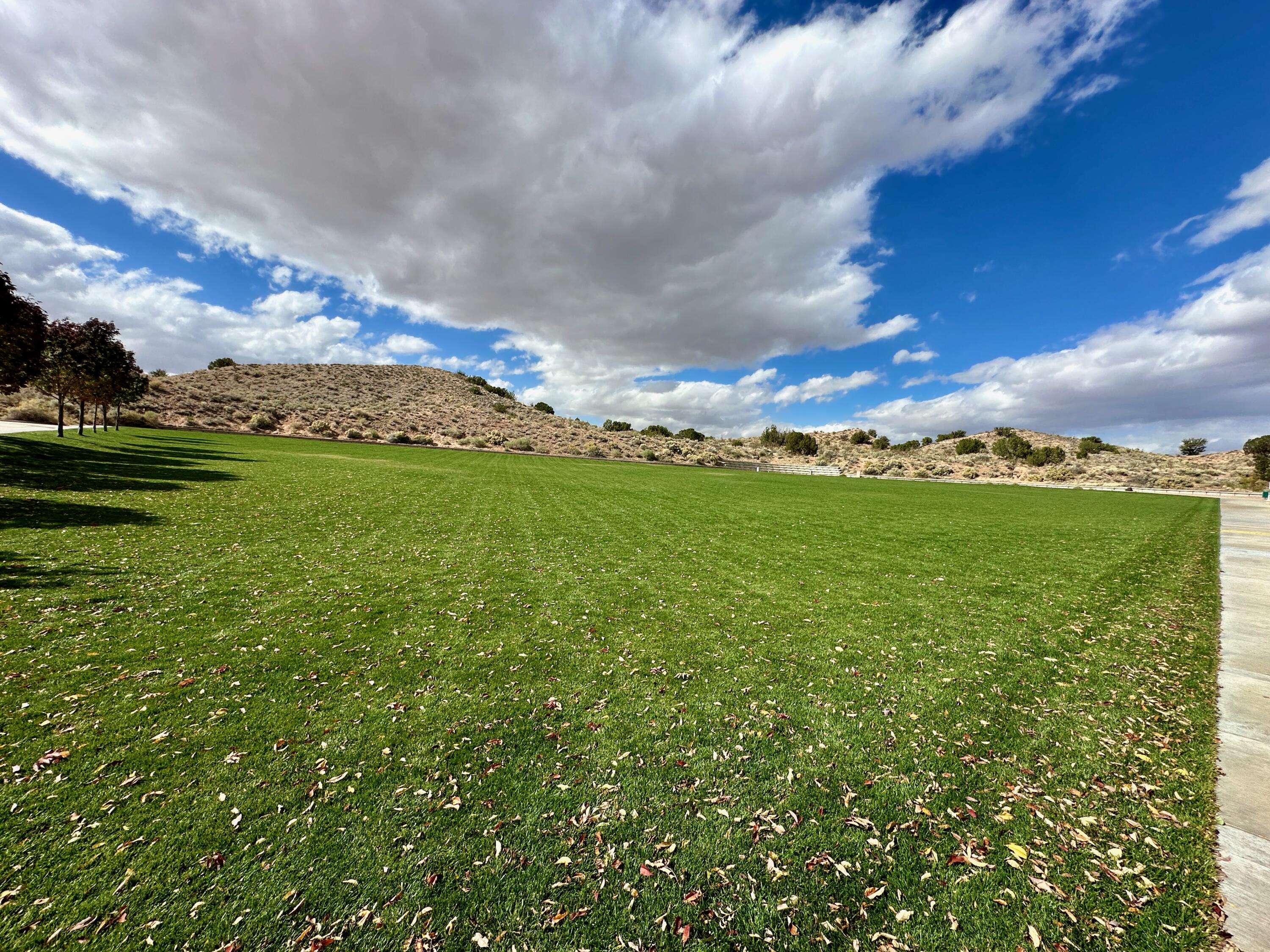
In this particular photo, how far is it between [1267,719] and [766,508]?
18324 mm

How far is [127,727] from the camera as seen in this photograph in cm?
481

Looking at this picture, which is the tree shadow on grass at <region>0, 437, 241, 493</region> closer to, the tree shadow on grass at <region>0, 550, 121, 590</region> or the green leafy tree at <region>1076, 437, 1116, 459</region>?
the tree shadow on grass at <region>0, 550, 121, 590</region>

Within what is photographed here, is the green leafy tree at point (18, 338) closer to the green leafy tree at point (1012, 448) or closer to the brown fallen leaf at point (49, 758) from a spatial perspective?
the brown fallen leaf at point (49, 758)

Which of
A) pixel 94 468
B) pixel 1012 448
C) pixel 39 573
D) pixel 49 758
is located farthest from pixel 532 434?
pixel 1012 448

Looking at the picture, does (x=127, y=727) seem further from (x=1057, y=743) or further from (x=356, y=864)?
(x=1057, y=743)

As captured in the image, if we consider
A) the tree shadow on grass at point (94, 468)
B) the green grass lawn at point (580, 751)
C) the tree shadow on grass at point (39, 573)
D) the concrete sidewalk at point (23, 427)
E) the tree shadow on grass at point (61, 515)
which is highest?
the concrete sidewalk at point (23, 427)

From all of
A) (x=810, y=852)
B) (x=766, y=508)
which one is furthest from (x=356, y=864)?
(x=766, y=508)

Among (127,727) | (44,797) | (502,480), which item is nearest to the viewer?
(44,797)

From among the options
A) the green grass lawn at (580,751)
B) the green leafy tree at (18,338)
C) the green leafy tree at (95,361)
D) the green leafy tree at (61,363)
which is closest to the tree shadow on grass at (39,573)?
the green grass lawn at (580,751)

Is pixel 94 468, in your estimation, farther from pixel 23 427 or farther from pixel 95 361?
pixel 23 427

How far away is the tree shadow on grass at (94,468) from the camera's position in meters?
15.8

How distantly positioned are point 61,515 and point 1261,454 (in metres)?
120

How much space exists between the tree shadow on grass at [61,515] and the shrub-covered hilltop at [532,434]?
165ft

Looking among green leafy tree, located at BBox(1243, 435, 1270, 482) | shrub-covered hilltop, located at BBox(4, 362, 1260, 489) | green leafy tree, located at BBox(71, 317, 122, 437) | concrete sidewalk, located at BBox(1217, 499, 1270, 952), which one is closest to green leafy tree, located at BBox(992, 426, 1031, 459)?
shrub-covered hilltop, located at BBox(4, 362, 1260, 489)
